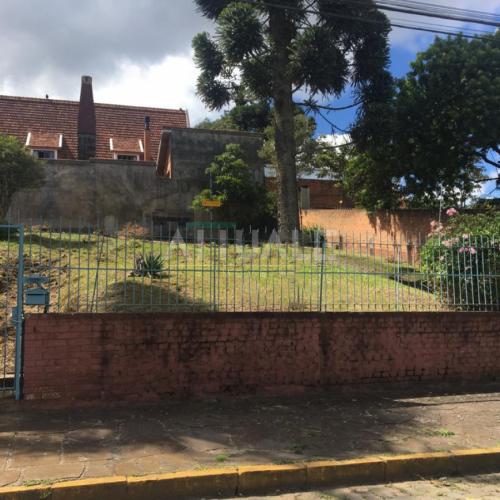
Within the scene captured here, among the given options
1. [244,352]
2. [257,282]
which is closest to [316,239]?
[257,282]

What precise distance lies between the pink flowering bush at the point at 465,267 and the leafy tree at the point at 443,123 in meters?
6.51

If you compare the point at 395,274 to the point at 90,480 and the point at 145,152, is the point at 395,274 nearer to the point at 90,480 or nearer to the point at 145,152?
the point at 90,480

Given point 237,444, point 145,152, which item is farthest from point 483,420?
point 145,152

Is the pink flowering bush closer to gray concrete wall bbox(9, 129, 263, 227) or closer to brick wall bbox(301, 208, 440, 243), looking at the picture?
brick wall bbox(301, 208, 440, 243)

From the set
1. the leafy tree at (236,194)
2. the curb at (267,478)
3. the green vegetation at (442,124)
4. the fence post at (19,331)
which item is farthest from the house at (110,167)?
the curb at (267,478)

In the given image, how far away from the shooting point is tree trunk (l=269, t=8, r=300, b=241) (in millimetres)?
14094

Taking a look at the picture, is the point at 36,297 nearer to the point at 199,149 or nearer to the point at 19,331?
the point at 19,331

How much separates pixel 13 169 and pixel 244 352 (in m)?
9.18

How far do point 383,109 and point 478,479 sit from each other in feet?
37.4

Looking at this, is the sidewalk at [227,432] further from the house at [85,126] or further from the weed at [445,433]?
the house at [85,126]

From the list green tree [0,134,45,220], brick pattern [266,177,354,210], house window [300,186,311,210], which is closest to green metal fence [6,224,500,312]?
green tree [0,134,45,220]

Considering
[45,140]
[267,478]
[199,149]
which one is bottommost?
[267,478]

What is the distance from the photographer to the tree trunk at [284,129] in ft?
46.2

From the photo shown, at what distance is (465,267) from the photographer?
7.97 meters
